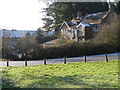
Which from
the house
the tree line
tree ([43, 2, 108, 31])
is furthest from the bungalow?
the tree line

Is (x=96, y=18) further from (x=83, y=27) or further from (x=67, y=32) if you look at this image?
(x=67, y=32)

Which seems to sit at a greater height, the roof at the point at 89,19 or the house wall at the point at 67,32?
the roof at the point at 89,19

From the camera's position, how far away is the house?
29.2 metres

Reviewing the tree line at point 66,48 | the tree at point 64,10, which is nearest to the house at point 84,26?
the tree at point 64,10

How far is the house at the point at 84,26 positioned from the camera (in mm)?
29250

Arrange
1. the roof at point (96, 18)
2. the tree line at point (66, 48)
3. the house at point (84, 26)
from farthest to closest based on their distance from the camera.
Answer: the roof at point (96, 18)
the house at point (84, 26)
the tree line at point (66, 48)

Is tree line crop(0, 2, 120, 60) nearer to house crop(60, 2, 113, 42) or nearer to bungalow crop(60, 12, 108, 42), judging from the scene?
house crop(60, 2, 113, 42)

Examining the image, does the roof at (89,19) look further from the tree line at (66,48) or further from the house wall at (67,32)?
the tree line at (66,48)

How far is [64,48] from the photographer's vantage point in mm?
23203

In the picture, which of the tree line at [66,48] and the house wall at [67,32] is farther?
the house wall at [67,32]

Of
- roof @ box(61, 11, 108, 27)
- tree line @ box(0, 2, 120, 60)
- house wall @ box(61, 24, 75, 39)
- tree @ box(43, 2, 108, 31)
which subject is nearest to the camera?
tree line @ box(0, 2, 120, 60)

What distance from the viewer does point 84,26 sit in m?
29.9

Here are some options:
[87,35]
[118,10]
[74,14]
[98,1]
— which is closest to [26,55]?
[87,35]

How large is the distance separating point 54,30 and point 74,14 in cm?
523
